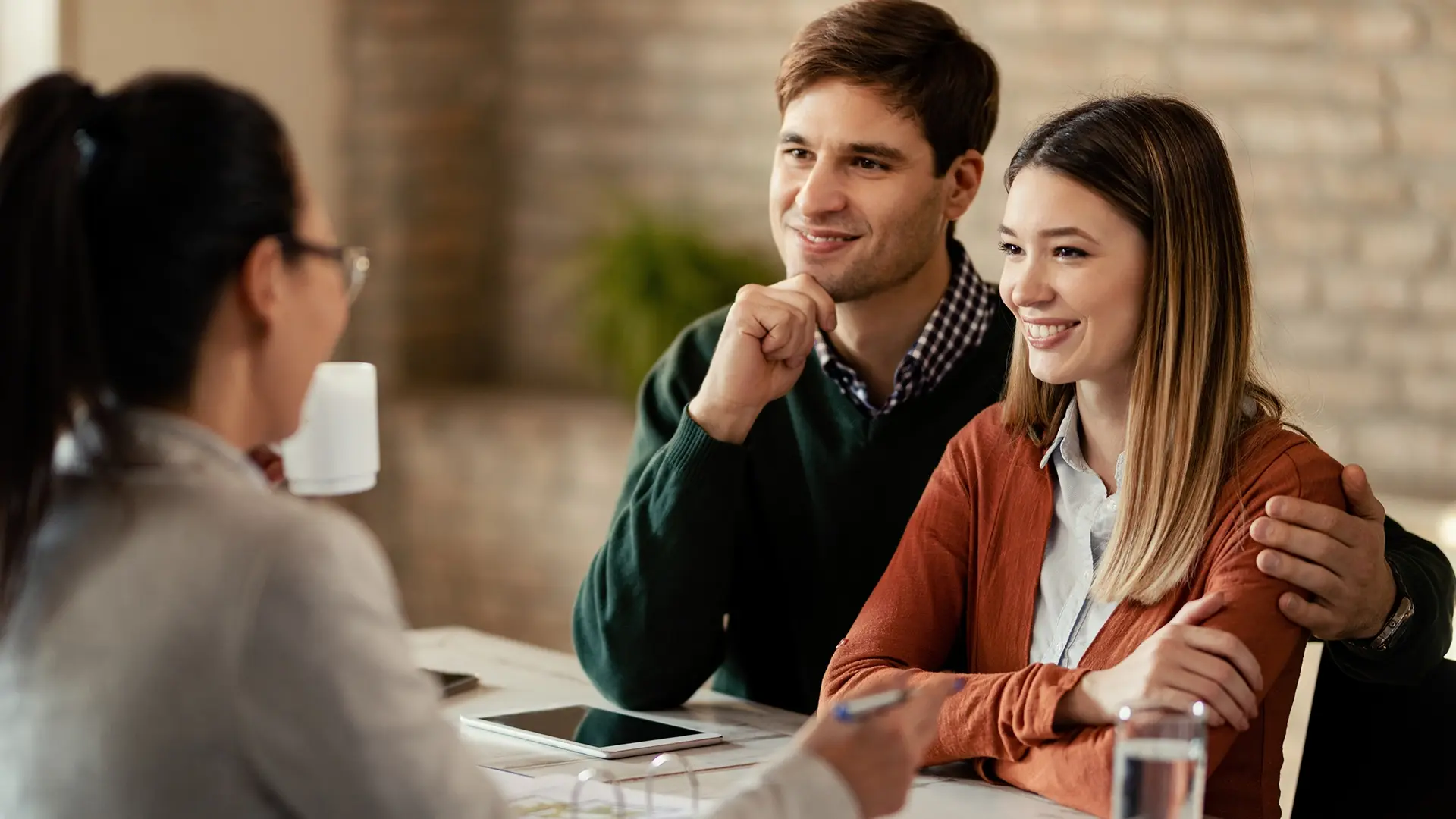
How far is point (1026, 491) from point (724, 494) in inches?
15.0

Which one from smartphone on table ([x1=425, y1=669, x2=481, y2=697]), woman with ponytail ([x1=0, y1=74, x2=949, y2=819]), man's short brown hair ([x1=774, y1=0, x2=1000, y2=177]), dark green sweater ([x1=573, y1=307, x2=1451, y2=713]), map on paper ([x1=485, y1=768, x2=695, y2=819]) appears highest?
man's short brown hair ([x1=774, y1=0, x2=1000, y2=177])

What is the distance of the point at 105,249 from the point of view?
1.06 meters

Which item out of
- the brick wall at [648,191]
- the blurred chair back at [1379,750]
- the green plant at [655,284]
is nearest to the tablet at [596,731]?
the blurred chair back at [1379,750]

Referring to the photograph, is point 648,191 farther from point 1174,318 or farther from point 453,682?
point 1174,318

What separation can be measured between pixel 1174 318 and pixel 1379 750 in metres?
0.51

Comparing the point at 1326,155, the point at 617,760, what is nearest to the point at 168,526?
the point at 617,760

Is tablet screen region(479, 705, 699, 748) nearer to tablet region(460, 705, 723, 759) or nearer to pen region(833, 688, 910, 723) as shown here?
tablet region(460, 705, 723, 759)

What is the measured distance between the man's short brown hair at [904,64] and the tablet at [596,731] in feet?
2.77

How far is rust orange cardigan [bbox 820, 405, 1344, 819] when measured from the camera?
5.19 feet

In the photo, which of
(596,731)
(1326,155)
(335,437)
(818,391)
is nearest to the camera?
(596,731)

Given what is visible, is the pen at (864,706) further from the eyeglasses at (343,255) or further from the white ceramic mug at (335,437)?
the white ceramic mug at (335,437)

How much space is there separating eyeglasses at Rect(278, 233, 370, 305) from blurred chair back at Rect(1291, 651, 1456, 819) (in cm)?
112

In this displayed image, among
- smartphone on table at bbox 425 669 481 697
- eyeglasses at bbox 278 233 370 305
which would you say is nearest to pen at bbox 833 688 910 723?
eyeglasses at bbox 278 233 370 305

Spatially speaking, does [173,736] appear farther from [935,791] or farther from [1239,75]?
[1239,75]
